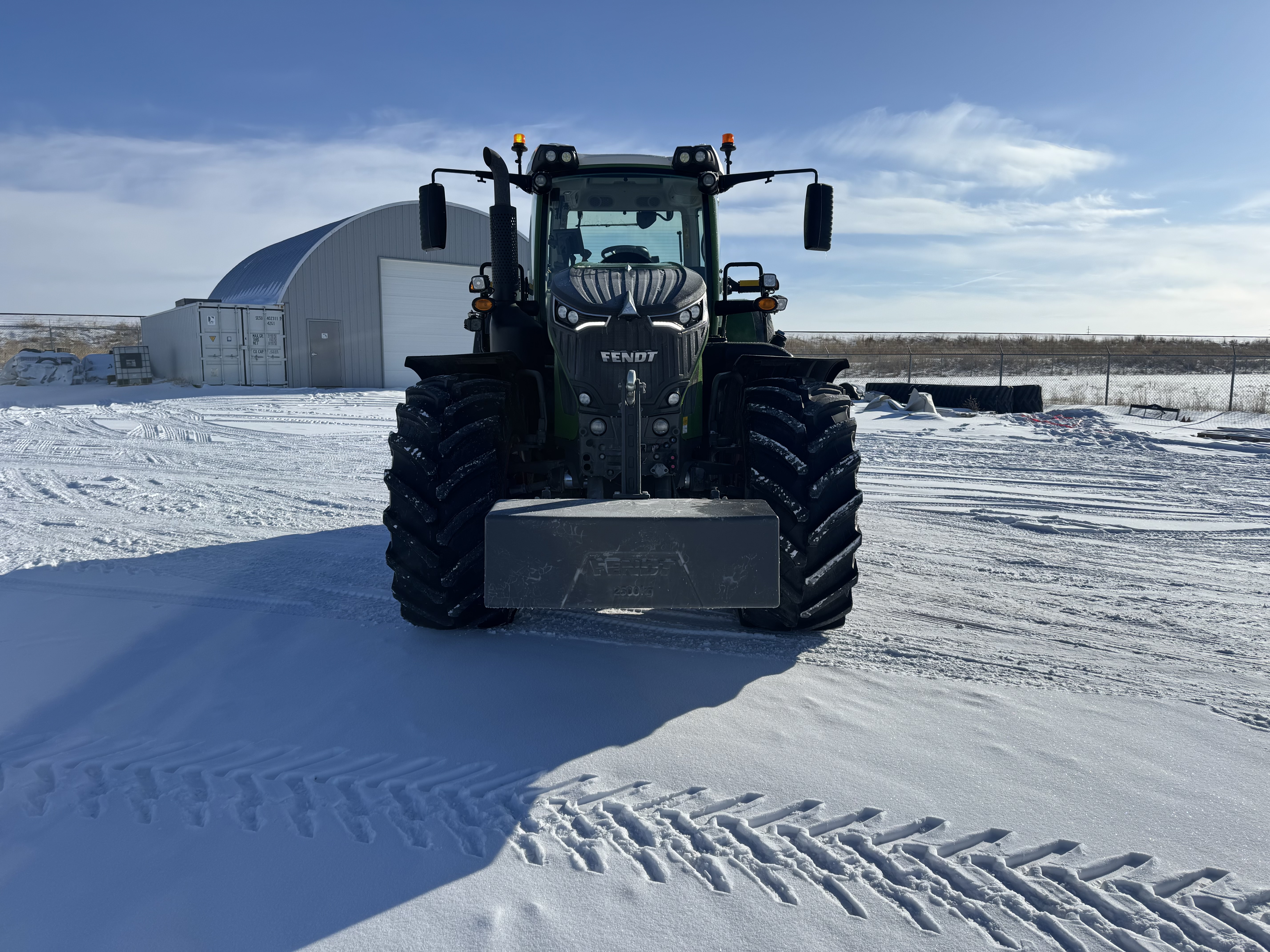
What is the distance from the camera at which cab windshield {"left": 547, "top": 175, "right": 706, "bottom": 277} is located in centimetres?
484

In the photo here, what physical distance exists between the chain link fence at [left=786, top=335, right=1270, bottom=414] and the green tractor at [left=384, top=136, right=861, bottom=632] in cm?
1394

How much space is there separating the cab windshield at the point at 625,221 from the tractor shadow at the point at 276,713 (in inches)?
86.9

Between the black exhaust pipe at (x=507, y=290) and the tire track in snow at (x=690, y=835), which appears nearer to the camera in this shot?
the tire track in snow at (x=690, y=835)

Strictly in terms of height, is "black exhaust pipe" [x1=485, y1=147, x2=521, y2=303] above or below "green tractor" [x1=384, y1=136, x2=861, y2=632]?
above

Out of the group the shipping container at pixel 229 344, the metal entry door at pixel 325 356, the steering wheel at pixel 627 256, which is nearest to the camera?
the steering wheel at pixel 627 256

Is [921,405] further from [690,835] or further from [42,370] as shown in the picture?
[42,370]

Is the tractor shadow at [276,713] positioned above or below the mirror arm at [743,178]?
below

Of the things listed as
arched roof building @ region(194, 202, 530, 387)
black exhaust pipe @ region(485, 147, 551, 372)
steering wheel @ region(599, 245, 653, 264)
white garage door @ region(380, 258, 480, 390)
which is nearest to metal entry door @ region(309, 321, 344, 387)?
arched roof building @ region(194, 202, 530, 387)

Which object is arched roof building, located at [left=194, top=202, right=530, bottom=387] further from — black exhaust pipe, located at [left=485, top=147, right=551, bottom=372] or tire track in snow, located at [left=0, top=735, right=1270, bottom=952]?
tire track in snow, located at [left=0, top=735, right=1270, bottom=952]

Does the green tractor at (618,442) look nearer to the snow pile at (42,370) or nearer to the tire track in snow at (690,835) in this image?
the tire track in snow at (690,835)

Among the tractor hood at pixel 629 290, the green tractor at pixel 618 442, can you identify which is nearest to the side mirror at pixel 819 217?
the green tractor at pixel 618 442

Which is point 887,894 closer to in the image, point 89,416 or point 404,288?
point 89,416

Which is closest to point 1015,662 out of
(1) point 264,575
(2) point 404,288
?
(1) point 264,575

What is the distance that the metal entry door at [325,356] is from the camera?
907 inches
